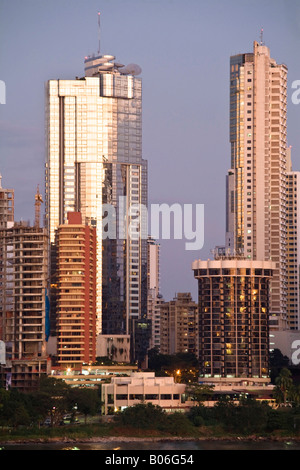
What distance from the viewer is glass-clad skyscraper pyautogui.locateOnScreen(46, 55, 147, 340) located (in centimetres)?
14750

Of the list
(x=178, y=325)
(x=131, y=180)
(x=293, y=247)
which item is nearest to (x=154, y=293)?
(x=178, y=325)

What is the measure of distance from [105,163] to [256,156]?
1840 centimetres

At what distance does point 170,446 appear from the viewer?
84.3 m

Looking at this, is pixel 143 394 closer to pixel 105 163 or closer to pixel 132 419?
pixel 132 419

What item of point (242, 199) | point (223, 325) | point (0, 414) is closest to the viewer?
point (0, 414)

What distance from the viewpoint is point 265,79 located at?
146875 mm

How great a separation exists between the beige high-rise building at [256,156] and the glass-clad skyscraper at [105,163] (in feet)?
40.3

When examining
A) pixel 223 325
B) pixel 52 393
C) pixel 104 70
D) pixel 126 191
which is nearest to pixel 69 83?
pixel 104 70

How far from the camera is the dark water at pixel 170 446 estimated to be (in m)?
83.3

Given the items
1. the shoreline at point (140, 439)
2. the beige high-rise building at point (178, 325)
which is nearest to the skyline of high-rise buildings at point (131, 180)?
the beige high-rise building at point (178, 325)

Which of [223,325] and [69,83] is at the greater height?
[69,83]

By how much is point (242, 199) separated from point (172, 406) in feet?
173
